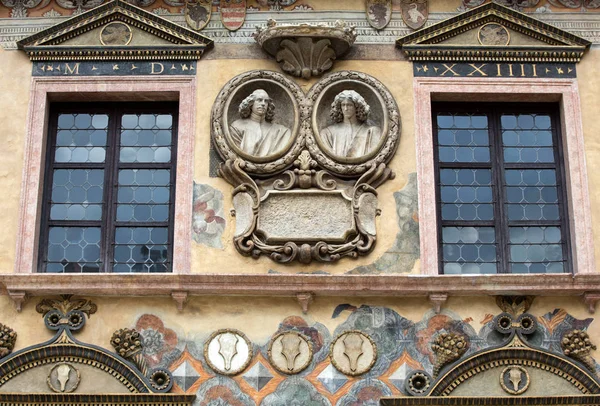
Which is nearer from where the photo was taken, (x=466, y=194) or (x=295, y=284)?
(x=295, y=284)

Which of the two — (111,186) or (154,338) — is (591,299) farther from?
(111,186)

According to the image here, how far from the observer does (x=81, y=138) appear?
14.9 metres

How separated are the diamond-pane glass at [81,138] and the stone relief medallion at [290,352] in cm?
298

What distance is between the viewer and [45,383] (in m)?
13.6

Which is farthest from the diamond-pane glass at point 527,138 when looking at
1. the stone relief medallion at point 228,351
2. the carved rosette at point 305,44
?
the stone relief medallion at point 228,351

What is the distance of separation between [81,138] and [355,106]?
10.1 feet

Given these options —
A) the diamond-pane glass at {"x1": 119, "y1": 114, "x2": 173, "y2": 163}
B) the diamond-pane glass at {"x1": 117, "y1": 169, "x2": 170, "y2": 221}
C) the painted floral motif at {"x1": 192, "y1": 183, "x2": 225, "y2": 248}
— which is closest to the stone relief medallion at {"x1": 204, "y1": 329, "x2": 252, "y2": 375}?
the painted floral motif at {"x1": 192, "y1": 183, "x2": 225, "y2": 248}

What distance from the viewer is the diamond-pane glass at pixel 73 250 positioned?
47.0 feet

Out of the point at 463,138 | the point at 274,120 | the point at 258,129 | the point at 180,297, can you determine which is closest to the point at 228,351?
the point at 180,297

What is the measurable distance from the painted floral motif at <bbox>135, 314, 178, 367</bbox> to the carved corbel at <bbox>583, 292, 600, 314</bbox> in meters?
4.24

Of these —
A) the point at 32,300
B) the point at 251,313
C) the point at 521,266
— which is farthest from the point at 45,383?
the point at 521,266

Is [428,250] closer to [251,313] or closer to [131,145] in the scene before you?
[251,313]

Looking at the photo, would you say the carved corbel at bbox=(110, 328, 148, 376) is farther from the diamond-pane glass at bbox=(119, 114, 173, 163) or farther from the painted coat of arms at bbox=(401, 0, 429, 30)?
the painted coat of arms at bbox=(401, 0, 429, 30)

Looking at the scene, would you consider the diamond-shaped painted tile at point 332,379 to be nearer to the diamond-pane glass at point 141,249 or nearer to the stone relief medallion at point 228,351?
the stone relief medallion at point 228,351
